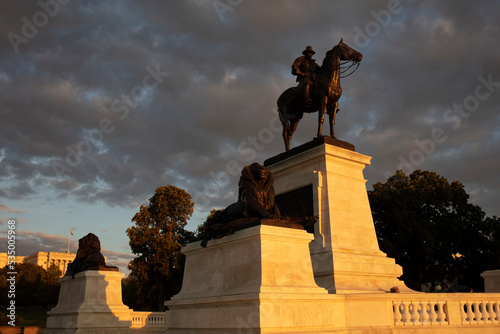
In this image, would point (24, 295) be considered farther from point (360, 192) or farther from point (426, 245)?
point (360, 192)

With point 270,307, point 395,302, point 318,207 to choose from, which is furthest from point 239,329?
point 318,207

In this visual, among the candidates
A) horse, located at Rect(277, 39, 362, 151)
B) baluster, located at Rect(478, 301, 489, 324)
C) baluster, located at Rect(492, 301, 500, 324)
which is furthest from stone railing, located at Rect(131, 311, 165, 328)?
baluster, located at Rect(492, 301, 500, 324)

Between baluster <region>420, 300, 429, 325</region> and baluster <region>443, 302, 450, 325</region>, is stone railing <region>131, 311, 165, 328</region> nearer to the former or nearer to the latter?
baluster <region>420, 300, 429, 325</region>

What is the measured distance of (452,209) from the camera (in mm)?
42281

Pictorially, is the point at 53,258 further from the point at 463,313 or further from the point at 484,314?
the point at 484,314

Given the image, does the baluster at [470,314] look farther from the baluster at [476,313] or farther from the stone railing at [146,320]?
the stone railing at [146,320]

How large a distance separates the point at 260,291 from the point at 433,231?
114 ft

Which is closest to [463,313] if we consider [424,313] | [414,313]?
[424,313]

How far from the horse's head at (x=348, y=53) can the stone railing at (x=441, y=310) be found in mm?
10074

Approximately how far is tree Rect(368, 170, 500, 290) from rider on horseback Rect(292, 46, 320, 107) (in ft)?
77.4

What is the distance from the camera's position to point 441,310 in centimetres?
1102

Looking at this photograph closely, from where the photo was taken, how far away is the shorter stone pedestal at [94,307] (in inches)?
773

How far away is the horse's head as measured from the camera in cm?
1766

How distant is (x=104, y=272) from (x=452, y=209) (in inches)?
1334
